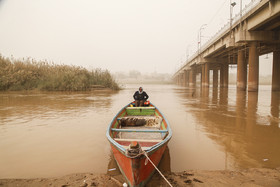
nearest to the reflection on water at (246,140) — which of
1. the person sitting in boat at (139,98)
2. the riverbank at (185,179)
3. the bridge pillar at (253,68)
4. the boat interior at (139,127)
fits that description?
the riverbank at (185,179)

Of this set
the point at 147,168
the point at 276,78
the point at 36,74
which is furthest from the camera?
the point at 36,74

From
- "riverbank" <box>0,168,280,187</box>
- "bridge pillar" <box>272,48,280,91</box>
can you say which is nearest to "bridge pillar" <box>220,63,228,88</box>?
"bridge pillar" <box>272,48,280,91</box>

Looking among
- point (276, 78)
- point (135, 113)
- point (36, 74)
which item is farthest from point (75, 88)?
point (276, 78)

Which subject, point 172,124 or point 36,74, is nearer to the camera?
point 172,124

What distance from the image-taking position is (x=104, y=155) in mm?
4398

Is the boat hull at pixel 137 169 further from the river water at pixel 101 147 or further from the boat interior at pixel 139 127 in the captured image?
the boat interior at pixel 139 127

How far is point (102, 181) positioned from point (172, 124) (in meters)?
4.81

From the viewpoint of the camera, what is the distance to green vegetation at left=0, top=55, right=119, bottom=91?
25.1 m

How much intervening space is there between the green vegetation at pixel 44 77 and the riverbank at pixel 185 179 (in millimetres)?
24259

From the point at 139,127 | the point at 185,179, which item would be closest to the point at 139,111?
the point at 139,127

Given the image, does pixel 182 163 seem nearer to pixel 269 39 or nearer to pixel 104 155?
pixel 104 155

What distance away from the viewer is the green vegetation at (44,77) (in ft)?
82.5

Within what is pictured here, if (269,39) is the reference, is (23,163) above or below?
below

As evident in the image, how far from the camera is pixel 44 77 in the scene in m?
26.9
